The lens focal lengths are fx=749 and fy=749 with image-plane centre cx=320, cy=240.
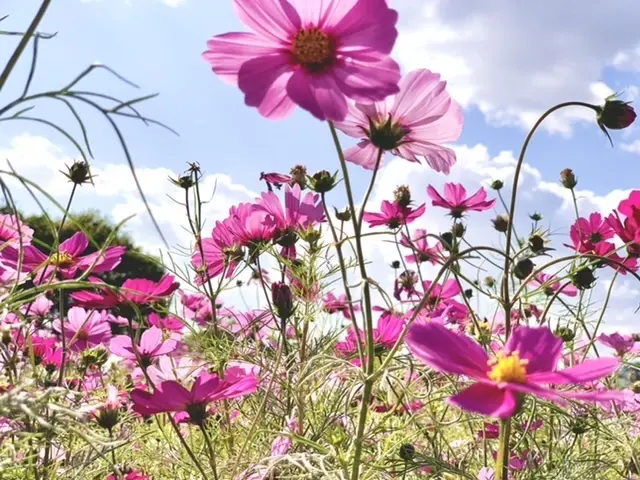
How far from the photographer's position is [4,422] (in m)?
0.85

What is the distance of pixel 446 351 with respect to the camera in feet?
1.49

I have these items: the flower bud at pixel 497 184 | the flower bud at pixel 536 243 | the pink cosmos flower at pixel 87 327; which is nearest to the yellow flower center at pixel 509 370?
the flower bud at pixel 536 243

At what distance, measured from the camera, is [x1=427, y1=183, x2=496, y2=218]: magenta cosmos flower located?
4.03ft

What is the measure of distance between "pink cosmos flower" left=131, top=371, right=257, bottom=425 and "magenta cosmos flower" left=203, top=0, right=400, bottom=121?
27cm

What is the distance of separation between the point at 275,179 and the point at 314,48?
0.57m

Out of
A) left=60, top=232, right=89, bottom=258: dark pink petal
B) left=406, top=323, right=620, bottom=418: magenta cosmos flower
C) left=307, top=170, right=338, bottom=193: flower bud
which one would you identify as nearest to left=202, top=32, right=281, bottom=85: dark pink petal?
left=406, top=323, right=620, bottom=418: magenta cosmos flower

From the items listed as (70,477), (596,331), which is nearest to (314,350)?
(70,477)

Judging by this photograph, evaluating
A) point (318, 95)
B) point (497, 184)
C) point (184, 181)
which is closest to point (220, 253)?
point (184, 181)

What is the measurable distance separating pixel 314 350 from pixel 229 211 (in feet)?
0.75

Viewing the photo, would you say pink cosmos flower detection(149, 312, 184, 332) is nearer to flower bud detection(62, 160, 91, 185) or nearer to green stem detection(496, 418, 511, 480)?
flower bud detection(62, 160, 91, 185)

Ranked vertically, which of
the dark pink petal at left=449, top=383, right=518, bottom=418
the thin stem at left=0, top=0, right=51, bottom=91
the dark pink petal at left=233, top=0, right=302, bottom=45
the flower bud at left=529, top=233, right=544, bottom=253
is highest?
the flower bud at left=529, top=233, right=544, bottom=253

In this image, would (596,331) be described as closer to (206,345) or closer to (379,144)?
(206,345)

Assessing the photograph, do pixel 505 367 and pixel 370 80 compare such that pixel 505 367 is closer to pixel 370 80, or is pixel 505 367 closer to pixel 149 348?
pixel 370 80

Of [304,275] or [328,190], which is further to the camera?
[304,275]
